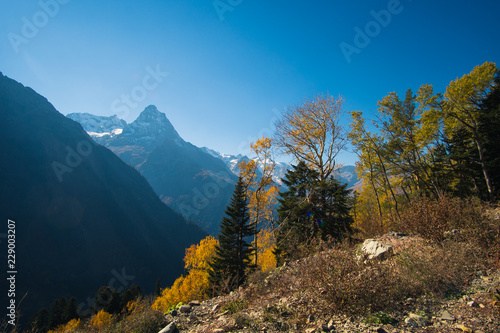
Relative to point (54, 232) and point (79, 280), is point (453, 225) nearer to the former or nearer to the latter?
point (79, 280)

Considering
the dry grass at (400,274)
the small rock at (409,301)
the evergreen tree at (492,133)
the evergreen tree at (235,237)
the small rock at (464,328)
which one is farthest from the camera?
the evergreen tree at (235,237)

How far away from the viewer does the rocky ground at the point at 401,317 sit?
10.3 ft

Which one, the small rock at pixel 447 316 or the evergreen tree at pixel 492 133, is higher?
the evergreen tree at pixel 492 133

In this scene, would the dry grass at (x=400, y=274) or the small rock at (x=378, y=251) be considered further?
the small rock at (x=378, y=251)

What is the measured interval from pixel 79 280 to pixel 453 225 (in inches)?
7200

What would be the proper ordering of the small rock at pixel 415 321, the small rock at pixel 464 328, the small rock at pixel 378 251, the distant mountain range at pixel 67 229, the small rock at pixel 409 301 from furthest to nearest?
the distant mountain range at pixel 67 229, the small rock at pixel 378 251, the small rock at pixel 409 301, the small rock at pixel 415 321, the small rock at pixel 464 328

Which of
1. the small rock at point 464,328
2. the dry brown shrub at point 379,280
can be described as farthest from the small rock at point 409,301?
the small rock at point 464,328

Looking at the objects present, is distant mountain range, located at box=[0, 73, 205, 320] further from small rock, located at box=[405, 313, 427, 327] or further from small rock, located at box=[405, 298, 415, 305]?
small rock, located at box=[405, 313, 427, 327]

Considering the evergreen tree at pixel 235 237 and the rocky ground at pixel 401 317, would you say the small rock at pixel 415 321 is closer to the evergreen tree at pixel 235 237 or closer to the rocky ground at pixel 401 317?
the rocky ground at pixel 401 317

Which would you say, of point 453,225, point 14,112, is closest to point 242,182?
point 453,225

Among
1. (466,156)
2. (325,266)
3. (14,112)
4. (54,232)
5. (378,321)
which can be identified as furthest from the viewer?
(14,112)

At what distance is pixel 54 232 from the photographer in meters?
152

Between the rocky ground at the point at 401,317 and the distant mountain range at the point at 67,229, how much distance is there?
160500 mm

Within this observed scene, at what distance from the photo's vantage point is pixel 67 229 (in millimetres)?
156750
